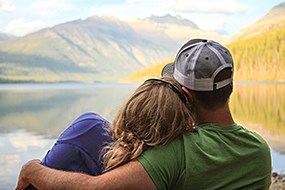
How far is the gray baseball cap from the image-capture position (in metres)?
1.81

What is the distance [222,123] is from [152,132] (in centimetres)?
28

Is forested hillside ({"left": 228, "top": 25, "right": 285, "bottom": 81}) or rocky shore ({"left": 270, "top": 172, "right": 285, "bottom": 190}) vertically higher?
rocky shore ({"left": 270, "top": 172, "right": 285, "bottom": 190})

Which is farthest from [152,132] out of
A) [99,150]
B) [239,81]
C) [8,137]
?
[239,81]

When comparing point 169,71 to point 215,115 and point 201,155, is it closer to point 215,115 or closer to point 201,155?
point 215,115

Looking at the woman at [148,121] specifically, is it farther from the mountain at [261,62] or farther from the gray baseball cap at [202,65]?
the mountain at [261,62]

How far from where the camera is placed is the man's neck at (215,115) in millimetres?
1841

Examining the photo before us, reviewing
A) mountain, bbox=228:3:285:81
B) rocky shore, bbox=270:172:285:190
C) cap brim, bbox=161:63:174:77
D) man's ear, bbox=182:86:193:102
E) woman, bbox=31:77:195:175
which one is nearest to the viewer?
woman, bbox=31:77:195:175

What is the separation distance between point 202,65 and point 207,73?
0.11 feet

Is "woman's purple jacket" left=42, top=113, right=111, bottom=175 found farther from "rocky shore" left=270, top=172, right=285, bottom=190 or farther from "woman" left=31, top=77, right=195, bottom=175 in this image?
"rocky shore" left=270, top=172, right=285, bottom=190

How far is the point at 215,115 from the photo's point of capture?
184cm

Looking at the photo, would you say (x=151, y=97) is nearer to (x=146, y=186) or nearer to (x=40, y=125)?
(x=146, y=186)

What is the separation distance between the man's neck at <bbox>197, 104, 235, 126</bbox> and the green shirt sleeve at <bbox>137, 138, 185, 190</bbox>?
0.16m

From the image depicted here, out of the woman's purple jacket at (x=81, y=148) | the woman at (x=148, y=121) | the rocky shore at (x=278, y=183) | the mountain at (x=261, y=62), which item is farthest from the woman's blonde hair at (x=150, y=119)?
the mountain at (x=261, y=62)

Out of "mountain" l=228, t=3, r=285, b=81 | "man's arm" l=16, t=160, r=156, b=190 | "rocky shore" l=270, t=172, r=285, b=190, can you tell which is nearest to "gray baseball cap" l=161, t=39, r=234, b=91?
"man's arm" l=16, t=160, r=156, b=190
